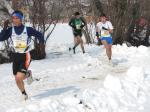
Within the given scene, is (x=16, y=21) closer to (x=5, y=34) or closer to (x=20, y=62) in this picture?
(x=5, y=34)

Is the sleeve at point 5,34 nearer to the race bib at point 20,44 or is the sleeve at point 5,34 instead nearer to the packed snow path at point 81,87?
the race bib at point 20,44

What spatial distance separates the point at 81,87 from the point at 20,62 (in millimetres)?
1968

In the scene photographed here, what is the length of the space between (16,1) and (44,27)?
1.54 m

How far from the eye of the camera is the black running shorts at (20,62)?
870cm

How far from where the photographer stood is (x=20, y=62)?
8.76m

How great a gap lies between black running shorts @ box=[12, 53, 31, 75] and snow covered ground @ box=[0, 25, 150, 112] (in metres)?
0.63

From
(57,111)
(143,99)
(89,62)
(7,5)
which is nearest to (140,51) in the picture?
(89,62)

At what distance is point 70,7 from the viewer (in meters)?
21.2

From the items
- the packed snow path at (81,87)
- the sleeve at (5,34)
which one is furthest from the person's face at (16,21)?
the packed snow path at (81,87)

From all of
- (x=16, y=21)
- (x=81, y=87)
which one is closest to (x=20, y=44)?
(x=16, y=21)

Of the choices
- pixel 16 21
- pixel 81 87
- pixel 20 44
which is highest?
pixel 16 21

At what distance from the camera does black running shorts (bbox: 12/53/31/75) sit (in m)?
8.70

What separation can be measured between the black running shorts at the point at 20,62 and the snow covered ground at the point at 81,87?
63 cm

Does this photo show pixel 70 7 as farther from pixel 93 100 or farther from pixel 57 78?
pixel 93 100
